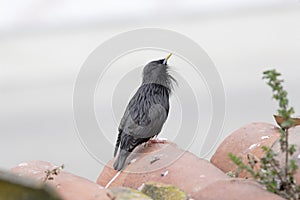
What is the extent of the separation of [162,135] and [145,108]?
13.7 inches

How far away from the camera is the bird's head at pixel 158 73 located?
7.70ft

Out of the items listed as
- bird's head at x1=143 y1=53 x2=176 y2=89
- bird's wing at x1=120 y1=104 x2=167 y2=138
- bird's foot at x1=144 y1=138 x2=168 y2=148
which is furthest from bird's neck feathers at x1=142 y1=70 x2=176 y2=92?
bird's foot at x1=144 y1=138 x2=168 y2=148

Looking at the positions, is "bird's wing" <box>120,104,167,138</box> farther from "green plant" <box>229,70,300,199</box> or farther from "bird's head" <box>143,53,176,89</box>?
"green plant" <box>229,70,300,199</box>

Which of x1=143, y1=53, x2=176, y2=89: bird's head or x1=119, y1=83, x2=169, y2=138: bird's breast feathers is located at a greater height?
x1=143, y1=53, x2=176, y2=89: bird's head

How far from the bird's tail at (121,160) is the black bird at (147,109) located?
0.01 m

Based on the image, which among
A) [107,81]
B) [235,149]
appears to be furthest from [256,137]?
[107,81]

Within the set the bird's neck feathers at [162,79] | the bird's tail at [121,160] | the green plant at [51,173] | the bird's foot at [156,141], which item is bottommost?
the green plant at [51,173]

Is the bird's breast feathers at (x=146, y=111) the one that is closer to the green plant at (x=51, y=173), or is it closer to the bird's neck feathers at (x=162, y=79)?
the bird's neck feathers at (x=162, y=79)

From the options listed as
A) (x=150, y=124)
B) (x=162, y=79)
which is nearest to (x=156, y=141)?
(x=150, y=124)

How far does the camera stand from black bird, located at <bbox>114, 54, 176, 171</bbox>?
6.76 ft

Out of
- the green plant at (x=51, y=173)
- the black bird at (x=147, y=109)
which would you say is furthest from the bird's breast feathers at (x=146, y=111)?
the green plant at (x=51, y=173)

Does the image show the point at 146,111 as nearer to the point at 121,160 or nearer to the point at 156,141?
the point at 156,141

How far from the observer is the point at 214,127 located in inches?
58.7

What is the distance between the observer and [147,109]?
226 cm
